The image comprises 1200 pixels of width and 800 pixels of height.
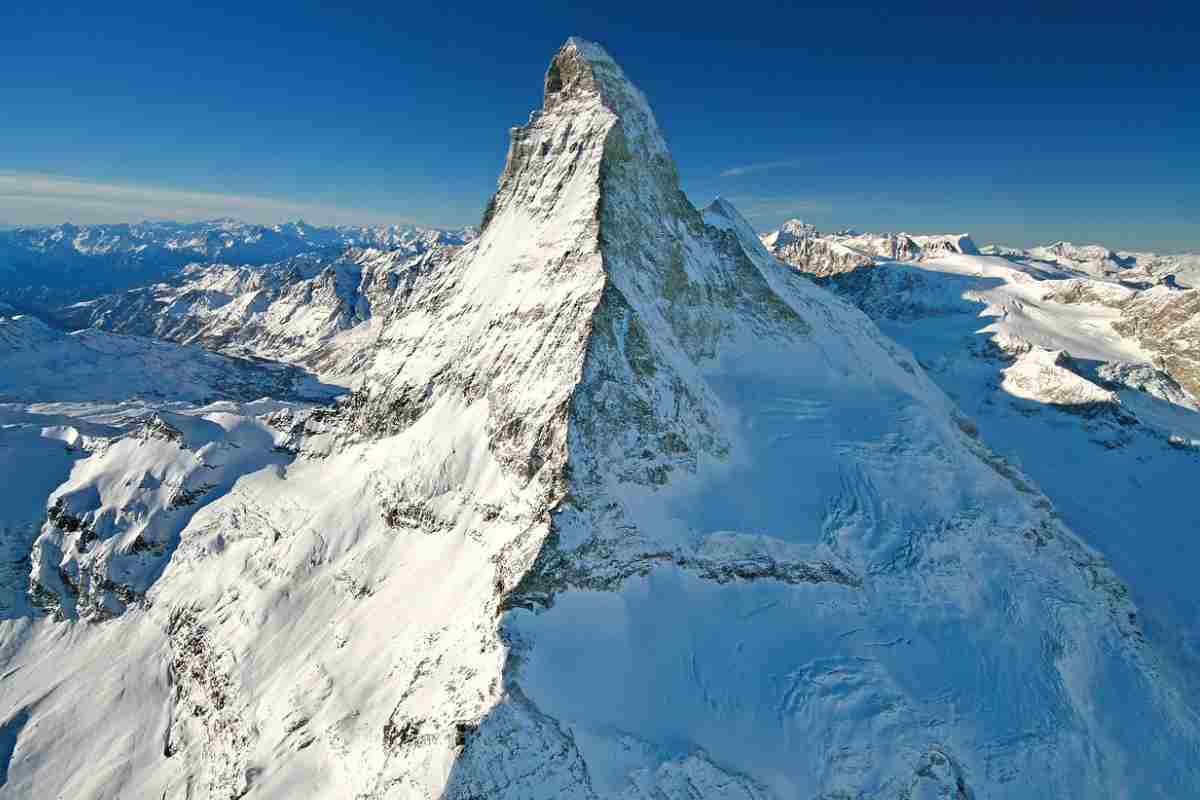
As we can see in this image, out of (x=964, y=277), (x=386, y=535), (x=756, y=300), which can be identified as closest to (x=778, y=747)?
(x=386, y=535)

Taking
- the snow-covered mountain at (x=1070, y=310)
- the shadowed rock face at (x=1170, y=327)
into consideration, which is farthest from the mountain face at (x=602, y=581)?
the snow-covered mountain at (x=1070, y=310)

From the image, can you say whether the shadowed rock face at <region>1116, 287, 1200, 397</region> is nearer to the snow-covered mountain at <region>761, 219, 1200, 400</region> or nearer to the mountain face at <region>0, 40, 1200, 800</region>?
the snow-covered mountain at <region>761, 219, 1200, 400</region>

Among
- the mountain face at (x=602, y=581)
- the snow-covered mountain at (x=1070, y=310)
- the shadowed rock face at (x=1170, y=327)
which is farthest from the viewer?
the snow-covered mountain at (x=1070, y=310)

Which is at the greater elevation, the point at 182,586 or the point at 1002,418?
the point at 1002,418

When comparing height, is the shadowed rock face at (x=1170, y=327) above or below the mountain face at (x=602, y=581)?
above

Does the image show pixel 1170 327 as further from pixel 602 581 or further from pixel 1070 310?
pixel 602 581

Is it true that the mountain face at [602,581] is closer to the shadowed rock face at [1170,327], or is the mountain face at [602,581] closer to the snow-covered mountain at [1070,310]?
the shadowed rock face at [1170,327]

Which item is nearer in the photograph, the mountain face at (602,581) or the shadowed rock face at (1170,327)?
the mountain face at (602,581)

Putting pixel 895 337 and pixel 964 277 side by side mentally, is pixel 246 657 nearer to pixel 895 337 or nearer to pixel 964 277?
pixel 895 337

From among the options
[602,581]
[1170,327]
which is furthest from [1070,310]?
[602,581]
